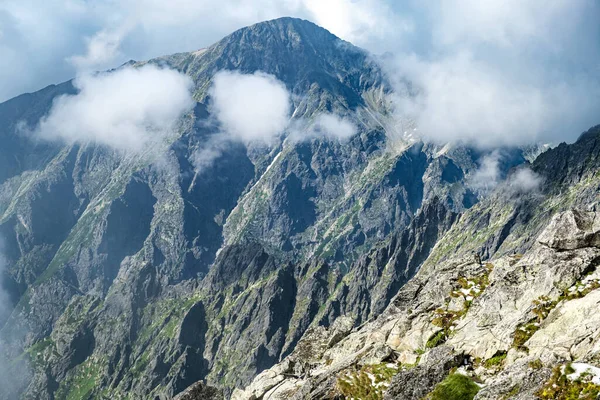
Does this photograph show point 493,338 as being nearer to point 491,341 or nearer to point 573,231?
point 491,341

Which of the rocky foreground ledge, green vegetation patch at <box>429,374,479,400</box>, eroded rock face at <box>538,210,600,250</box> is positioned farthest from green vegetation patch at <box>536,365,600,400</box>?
eroded rock face at <box>538,210,600,250</box>

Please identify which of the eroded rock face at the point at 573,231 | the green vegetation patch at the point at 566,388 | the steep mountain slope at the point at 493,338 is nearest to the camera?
the green vegetation patch at the point at 566,388

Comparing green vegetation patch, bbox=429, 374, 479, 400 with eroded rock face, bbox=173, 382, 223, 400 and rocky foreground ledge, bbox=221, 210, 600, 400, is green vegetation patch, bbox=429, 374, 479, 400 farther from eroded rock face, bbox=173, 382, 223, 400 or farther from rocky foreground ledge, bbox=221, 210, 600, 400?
eroded rock face, bbox=173, 382, 223, 400

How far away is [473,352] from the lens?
38781mm

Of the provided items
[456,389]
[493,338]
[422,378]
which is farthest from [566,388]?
[493,338]

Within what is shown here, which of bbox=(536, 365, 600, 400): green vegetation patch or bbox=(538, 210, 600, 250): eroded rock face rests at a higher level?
bbox=(538, 210, 600, 250): eroded rock face

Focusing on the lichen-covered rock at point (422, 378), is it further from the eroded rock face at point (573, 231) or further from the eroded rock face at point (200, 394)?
the eroded rock face at point (200, 394)

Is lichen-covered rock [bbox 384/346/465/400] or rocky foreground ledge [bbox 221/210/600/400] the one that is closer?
rocky foreground ledge [bbox 221/210/600/400]

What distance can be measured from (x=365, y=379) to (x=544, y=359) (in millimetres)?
14349

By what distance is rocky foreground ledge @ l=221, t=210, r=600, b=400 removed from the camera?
97.8 feet

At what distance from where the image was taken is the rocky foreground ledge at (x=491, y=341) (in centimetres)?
2981

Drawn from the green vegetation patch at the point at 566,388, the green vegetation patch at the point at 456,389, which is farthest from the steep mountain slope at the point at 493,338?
the green vegetation patch at the point at 456,389

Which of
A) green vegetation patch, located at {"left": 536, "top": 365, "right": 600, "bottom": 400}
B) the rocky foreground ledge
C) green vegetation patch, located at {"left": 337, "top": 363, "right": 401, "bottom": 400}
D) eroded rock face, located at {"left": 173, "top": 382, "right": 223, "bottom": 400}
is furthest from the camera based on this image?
eroded rock face, located at {"left": 173, "top": 382, "right": 223, "bottom": 400}

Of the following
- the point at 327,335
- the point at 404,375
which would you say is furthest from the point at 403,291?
the point at 404,375
